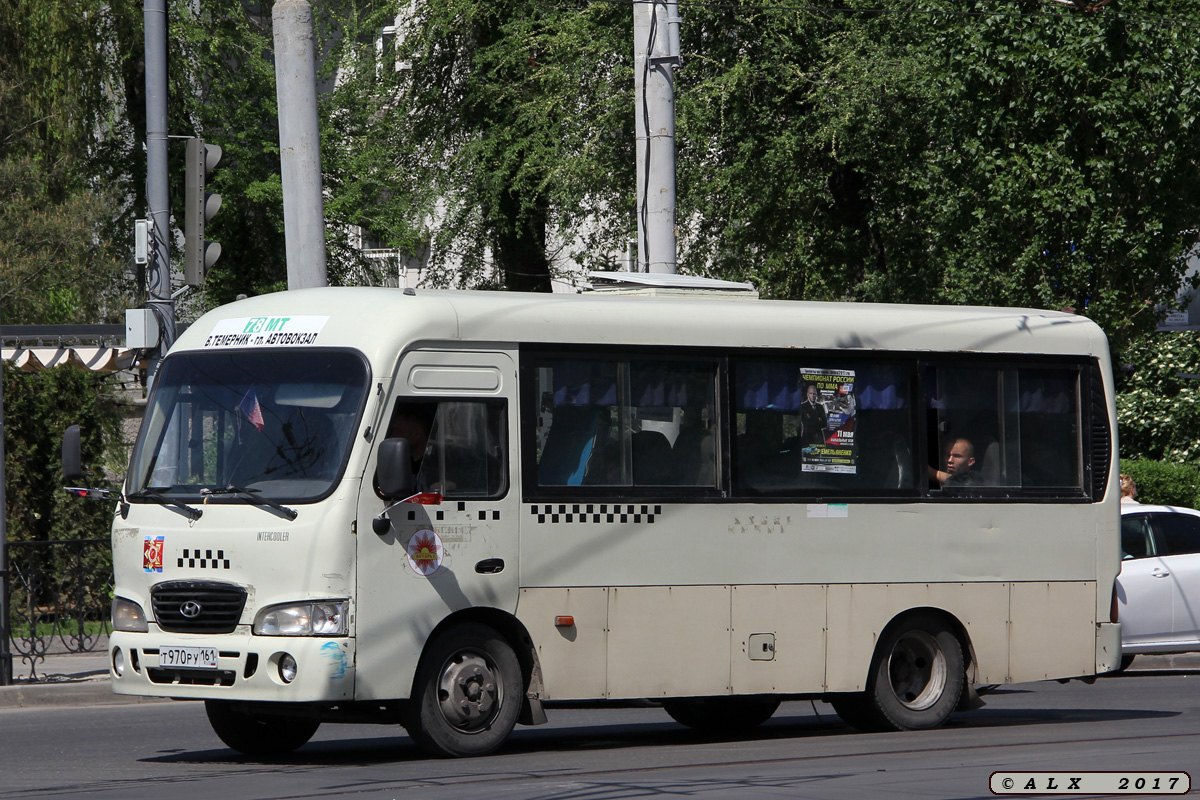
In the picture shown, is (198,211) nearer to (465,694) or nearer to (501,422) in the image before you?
(501,422)

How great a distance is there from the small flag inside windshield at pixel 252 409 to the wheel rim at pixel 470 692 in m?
1.76

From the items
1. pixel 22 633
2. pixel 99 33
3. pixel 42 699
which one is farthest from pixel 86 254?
pixel 42 699

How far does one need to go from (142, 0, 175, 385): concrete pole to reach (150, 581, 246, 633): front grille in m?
5.44

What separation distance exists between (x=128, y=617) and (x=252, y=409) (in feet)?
4.68

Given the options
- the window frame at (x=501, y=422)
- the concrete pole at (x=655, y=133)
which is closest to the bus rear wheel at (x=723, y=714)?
the window frame at (x=501, y=422)

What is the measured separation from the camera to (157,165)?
1492 cm

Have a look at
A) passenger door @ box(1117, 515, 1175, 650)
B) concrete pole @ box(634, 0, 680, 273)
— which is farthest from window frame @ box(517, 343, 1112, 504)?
passenger door @ box(1117, 515, 1175, 650)

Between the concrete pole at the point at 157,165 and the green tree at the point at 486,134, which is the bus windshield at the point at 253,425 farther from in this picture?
the green tree at the point at 486,134

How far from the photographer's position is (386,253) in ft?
110

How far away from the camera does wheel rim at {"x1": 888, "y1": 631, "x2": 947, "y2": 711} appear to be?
459 inches

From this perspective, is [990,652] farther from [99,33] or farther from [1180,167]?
[99,33]

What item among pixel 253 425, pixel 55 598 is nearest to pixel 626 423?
pixel 253 425

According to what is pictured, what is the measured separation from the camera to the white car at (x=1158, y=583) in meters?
16.2

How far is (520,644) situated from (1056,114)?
11817mm
